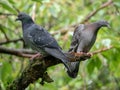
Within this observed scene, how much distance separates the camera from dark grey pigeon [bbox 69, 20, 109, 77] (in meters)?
2.69

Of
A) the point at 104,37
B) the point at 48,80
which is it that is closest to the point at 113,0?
the point at 104,37

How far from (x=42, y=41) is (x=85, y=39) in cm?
28

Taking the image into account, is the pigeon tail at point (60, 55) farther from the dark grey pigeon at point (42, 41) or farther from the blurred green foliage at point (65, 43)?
the blurred green foliage at point (65, 43)

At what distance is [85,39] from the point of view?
2.72 meters

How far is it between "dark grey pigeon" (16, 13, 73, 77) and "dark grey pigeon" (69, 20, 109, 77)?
0.13m

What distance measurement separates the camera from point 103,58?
3912mm

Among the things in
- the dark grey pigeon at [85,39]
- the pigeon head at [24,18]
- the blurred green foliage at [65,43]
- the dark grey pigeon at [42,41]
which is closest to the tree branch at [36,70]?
the dark grey pigeon at [42,41]

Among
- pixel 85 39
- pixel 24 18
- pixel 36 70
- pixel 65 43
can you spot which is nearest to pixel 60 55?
pixel 36 70

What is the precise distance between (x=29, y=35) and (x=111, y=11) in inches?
106

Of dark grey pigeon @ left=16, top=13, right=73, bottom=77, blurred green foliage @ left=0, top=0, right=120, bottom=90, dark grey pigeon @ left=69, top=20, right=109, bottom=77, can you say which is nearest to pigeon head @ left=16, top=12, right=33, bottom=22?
dark grey pigeon @ left=16, top=13, right=73, bottom=77

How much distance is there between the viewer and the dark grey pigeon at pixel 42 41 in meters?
2.46

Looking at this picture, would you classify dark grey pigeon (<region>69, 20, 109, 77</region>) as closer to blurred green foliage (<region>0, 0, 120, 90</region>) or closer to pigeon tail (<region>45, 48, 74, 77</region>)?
pigeon tail (<region>45, 48, 74, 77</region>)

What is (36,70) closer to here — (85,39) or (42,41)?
(42,41)

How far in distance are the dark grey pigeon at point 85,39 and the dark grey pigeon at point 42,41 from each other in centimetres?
13
